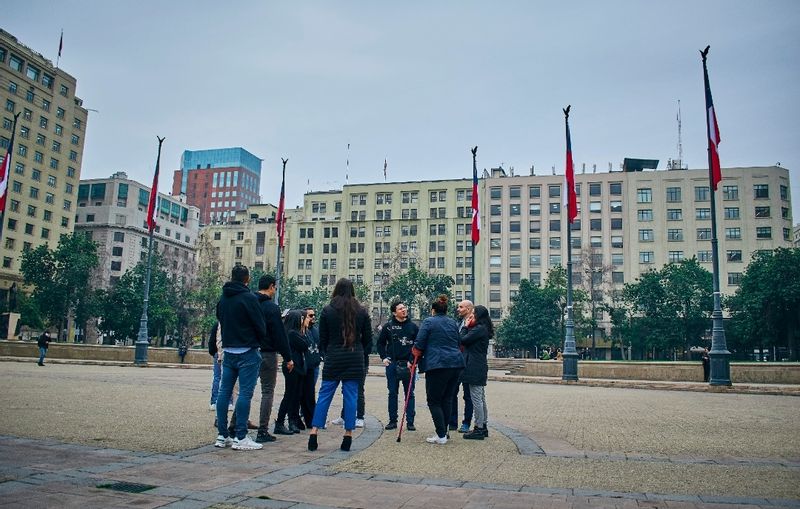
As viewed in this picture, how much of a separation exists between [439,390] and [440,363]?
1.14 feet

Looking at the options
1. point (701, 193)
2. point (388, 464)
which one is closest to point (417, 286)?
point (701, 193)

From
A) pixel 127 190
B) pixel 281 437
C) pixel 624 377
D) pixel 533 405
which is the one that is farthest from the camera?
pixel 127 190

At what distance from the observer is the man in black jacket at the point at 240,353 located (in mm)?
6684

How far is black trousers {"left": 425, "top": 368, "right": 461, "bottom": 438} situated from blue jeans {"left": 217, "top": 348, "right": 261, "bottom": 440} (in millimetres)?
2146

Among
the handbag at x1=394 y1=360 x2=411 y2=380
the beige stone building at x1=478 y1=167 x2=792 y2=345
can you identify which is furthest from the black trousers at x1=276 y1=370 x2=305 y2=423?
the beige stone building at x1=478 y1=167 x2=792 y2=345

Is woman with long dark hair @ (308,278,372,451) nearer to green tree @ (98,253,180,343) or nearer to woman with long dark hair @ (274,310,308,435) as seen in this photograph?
woman with long dark hair @ (274,310,308,435)

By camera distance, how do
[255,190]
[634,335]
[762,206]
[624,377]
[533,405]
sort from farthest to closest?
[255,190] → [762,206] → [634,335] → [624,377] → [533,405]

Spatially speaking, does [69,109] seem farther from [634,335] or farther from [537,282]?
[634,335]

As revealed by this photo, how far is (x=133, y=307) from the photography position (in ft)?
197

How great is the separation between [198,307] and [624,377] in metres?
55.1

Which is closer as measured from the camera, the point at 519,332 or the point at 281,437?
the point at 281,437

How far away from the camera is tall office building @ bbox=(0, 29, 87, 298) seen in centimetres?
7050

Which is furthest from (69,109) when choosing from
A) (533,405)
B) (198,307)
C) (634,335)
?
(533,405)

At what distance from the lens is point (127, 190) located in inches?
3802
